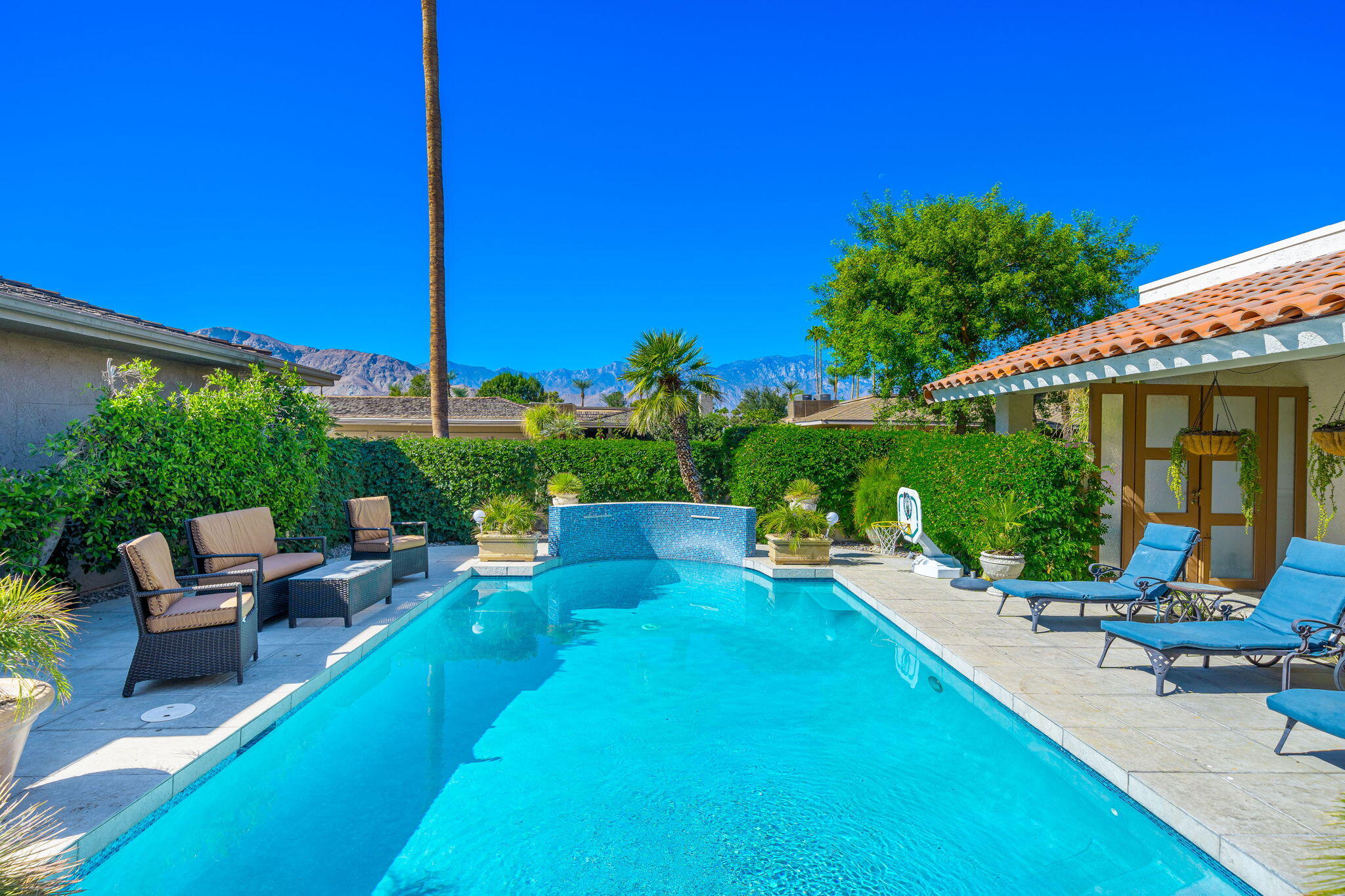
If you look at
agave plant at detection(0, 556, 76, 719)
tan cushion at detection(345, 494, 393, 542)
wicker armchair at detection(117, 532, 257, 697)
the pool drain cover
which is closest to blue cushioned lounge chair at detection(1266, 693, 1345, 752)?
agave plant at detection(0, 556, 76, 719)

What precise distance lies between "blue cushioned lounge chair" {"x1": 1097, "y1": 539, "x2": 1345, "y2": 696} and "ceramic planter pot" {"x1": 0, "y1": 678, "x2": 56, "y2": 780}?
21.8 feet

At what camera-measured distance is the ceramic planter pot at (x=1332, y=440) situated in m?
6.42

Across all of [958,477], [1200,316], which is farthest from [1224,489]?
A: [1200,316]

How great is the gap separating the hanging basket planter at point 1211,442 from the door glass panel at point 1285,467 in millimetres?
1095

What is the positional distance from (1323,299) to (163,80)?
2673 centimetres

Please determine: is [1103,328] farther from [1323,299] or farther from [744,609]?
[744,609]

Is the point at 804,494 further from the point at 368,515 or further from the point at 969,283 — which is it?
the point at 969,283

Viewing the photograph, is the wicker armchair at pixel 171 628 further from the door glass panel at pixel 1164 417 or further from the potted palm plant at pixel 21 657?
the door glass panel at pixel 1164 417

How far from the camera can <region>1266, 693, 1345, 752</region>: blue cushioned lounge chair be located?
329 cm

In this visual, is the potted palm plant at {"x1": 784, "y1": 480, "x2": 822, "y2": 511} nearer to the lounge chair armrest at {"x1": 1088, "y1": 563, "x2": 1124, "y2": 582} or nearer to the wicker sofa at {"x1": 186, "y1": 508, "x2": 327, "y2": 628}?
the lounge chair armrest at {"x1": 1088, "y1": 563, "x2": 1124, "y2": 582}

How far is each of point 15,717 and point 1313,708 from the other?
21.1 feet

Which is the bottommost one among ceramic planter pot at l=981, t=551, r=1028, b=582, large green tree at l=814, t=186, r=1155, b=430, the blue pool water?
the blue pool water

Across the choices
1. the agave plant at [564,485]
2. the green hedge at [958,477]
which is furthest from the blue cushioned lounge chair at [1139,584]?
the agave plant at [564,485]

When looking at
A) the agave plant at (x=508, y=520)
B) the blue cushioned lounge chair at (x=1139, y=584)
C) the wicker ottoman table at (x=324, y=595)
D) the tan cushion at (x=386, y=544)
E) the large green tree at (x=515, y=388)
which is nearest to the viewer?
the blue cushioned lounge chair at (x=1139, y=584)
